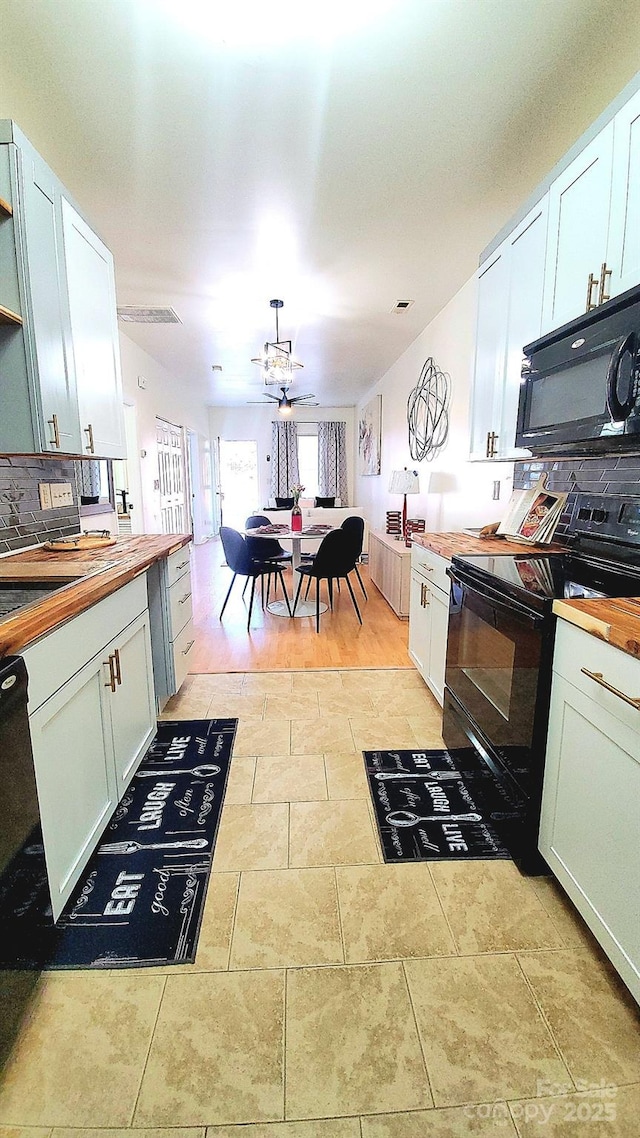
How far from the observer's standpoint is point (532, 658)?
139 cm

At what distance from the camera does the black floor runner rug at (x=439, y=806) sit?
1.59 meters

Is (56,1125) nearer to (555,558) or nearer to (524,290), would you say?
(555,558)

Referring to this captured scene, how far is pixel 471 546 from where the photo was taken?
2.32m

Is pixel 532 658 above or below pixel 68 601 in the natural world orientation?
below

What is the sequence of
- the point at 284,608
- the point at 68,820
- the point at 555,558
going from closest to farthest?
the point at 68,820, the point at 555,558, the point at 284,608

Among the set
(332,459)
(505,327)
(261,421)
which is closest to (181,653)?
(505,327)

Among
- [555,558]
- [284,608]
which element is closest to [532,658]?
[555,558]

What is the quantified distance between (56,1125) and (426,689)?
2.18 meters

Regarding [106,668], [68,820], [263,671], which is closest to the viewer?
[68,820]

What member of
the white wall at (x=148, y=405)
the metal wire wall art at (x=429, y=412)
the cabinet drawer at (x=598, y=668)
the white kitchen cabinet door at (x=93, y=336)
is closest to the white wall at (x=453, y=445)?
the metal wire wall art at (x=429, y=412)

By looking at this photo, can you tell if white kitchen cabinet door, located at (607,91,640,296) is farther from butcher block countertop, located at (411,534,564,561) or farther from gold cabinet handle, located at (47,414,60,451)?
gold cabinet handle, located at (47,414,60,451)

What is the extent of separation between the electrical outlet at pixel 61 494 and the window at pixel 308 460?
277 inches

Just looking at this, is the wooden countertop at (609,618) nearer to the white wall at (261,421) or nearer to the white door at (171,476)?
the white door at (171,476)

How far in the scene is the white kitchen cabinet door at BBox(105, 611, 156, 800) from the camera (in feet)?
5.48
